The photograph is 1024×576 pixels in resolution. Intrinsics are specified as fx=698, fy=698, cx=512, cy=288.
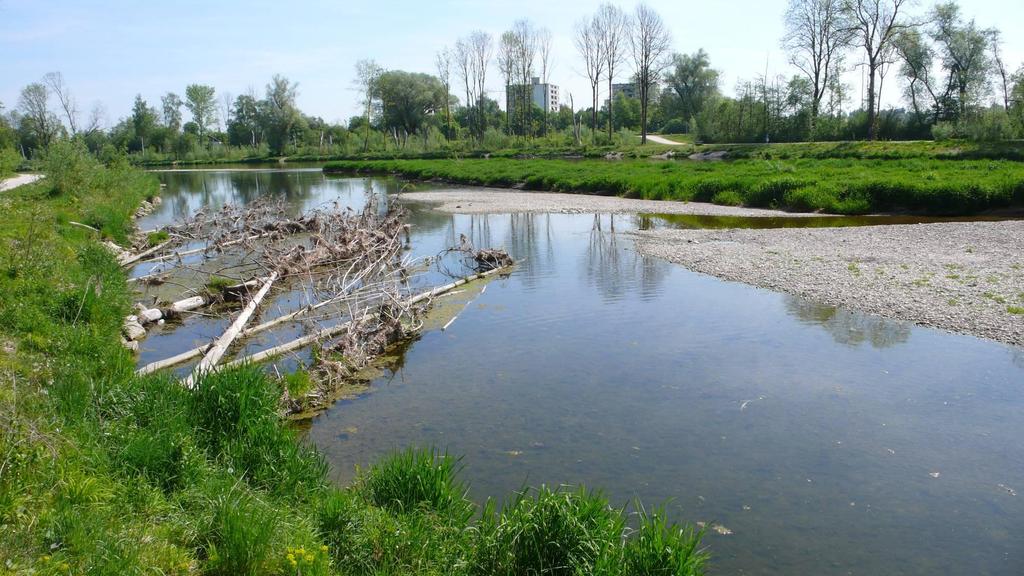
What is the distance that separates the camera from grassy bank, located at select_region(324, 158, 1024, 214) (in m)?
27.6

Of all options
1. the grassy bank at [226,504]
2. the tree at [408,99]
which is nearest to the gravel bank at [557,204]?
the grassy bank at [226,504]

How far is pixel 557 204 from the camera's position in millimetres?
36000

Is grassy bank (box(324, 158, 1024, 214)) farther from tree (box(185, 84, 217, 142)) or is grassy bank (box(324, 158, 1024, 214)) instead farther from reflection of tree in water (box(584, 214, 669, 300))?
tree (box(185, 84, 217, 142))

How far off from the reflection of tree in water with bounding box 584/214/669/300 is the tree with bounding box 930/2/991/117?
2117 inches

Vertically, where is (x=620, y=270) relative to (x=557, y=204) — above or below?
below

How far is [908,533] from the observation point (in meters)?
6.62

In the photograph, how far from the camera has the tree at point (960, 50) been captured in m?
62.3

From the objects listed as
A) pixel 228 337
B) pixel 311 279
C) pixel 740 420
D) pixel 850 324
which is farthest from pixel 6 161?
pixel 850 324

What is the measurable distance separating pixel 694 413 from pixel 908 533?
3085 mm

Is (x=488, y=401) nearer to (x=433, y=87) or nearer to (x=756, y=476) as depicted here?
(x=756, y=476)

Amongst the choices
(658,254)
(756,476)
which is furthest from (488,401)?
(658,254)

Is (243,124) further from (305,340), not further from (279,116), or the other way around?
A: (305,340)

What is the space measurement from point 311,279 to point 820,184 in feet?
83.1

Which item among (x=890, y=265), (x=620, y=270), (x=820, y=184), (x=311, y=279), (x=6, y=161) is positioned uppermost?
(x=6, y=161)
